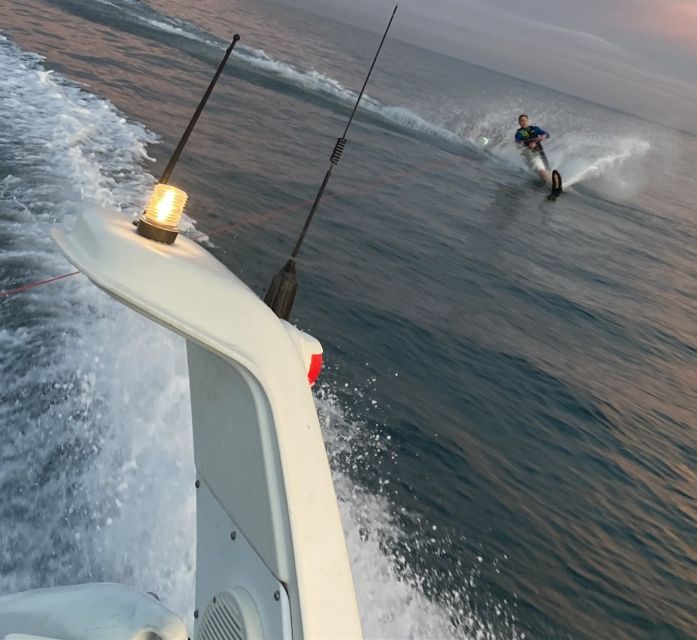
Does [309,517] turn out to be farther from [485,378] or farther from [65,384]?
[485,378]

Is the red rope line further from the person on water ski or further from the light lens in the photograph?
the person on water ski

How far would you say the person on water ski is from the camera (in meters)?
21.7

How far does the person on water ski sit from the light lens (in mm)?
21003

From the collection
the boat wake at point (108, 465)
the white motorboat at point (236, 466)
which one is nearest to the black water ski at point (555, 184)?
the boat wake at point (108, 465)

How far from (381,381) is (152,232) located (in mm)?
4779

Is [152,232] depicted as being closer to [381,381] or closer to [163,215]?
[163,215]

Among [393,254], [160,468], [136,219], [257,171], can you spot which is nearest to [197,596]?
[136,219]

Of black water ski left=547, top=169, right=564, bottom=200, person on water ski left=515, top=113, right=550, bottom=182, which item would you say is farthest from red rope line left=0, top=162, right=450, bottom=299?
black water ski left=547, top=169, right=564, bottom=200

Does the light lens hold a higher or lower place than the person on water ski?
lower

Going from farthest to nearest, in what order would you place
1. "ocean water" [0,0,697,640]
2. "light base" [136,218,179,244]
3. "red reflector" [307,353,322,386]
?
"ocean water" [0,0,697,640] < "red reflector" [307,353,322,386] < "light base" [136,218,179,244]

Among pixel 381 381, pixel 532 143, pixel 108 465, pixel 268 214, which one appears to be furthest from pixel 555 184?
pixel 108 465

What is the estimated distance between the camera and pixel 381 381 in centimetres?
642

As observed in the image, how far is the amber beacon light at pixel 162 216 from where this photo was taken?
5.82 feet

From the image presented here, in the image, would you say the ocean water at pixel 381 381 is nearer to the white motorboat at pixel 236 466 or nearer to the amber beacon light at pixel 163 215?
the white motorboat at pixel 236 466
